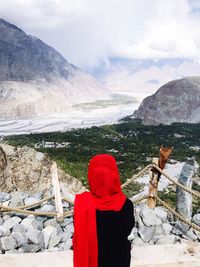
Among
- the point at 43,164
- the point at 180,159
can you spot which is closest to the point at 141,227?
the point at 43,164

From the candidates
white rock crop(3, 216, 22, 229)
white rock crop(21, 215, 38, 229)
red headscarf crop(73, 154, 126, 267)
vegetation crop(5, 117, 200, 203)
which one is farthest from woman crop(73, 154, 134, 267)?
vegetation crop(5, 117, 200, 203)

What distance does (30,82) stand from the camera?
131875mm

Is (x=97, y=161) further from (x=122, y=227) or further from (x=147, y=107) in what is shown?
(x=147, y=107)

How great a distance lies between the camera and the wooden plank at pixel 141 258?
5824 millimetres

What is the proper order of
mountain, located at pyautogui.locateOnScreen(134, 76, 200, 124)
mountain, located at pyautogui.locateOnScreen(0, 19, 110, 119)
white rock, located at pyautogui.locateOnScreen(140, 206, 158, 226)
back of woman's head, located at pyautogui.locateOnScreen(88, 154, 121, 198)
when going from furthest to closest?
1. mountain, located at pyautogui.locateOnScreen(0, 19, 110, 119)
2. mountain, located at pyautogui.locateOnScreen(134, 76, 200, 124)
3. white rock, located at pyautogui.locateOnScreen(140, 206, 158, 226)
4. back of woman's head, located at pyautogui.locateOnScreen(88, 154, 121, 198)

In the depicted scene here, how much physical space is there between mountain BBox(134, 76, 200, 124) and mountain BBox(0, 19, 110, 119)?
40365 millimetres

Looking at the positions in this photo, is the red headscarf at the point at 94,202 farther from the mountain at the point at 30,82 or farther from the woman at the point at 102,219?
the mountain at the point at 30,82

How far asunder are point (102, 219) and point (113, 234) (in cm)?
23

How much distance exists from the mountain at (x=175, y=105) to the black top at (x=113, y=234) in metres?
70.9

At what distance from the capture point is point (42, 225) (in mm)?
7812

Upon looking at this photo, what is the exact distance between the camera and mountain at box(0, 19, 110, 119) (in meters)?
110

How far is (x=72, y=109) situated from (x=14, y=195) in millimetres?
121263

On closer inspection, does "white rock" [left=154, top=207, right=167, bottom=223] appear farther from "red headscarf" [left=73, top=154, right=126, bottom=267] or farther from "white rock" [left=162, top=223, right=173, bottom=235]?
"red headscarf" [left=73, top=154, right=126, bottom=267]

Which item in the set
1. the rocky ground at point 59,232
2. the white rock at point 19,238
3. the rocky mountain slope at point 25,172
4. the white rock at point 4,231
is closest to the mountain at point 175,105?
the rocky mountain slope at point 25,172
